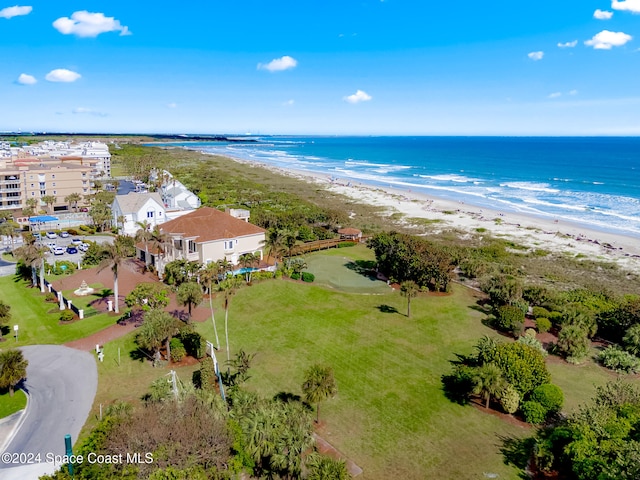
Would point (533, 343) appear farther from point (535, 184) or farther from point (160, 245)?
point (535, 184)

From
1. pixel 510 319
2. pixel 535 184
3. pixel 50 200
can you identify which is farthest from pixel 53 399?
pixel 535 184

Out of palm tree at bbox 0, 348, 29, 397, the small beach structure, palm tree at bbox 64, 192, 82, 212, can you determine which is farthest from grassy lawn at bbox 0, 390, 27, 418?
palm tree at bbox 64, 192, 82, 212

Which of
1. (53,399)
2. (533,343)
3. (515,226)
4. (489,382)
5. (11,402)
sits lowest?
(11,402)

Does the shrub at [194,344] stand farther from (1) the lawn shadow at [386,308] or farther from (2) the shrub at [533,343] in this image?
(2) the shrub at [533,343]

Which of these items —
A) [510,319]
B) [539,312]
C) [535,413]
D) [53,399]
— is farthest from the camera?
[539,312]

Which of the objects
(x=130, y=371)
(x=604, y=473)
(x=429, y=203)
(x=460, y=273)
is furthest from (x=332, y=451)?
(x=429, y=203)

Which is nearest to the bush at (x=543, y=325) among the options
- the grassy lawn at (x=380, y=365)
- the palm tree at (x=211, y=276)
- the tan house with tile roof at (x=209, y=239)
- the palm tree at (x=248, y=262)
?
the grassy lawn at (x=380, y=365)
